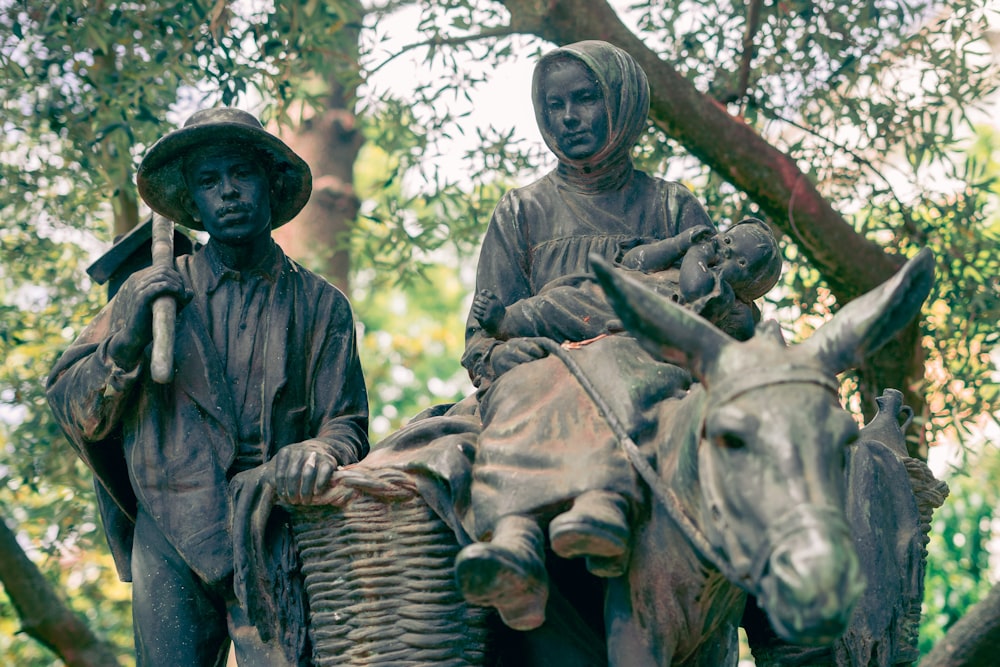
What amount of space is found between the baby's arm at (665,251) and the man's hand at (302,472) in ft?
4.28

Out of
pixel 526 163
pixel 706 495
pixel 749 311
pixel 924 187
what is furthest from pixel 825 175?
pixel 706 495

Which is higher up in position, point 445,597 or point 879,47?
point 879,47

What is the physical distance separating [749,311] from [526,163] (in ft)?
15.7

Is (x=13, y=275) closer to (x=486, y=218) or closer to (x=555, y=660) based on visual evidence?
(x=486, y=218)

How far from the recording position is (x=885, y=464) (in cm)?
559

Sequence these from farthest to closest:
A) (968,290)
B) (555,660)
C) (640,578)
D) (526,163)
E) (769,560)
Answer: (526,163) → (968,290) → (555,660) → (640,578) → (769,560)

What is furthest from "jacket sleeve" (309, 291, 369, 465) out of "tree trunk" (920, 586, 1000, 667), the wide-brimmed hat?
"tree trunk" (920, 586, 1000, 667)

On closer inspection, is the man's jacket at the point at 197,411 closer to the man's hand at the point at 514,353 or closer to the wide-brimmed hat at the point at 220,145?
the wide-brimmed hat at the point at 220,145

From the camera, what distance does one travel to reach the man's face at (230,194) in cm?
602

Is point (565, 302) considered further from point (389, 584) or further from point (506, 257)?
point (389, 584)

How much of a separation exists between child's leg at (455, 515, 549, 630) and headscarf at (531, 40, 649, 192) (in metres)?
1.89

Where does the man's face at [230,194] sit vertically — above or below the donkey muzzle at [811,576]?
above

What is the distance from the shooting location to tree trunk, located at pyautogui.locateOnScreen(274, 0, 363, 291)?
11.9 meters

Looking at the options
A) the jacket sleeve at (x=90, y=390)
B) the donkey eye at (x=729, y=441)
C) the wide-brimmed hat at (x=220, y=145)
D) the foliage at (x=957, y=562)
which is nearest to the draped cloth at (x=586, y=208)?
the wide-brimmed hat at (x=220, y=145)
